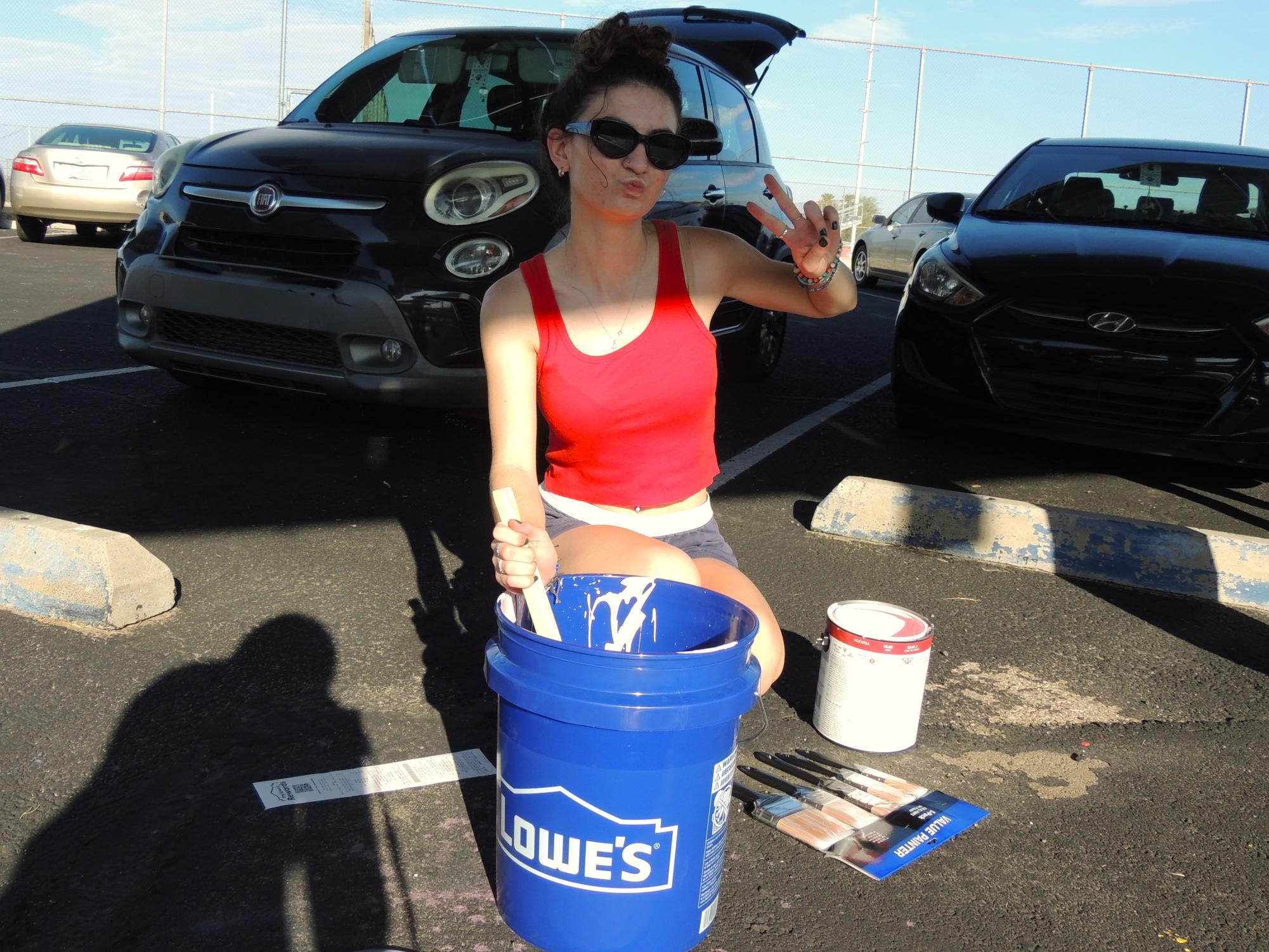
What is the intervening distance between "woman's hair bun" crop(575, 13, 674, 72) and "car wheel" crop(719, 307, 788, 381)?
3.70m

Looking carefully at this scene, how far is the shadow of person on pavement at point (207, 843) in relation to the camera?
1982mm

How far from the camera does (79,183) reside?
12.7 m

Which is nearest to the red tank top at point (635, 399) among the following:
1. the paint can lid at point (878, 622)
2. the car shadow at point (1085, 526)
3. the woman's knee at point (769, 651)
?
the woman's knee at point (769, 651)

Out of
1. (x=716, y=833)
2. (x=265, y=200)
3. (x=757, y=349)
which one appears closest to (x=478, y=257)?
(x=265, y=200)

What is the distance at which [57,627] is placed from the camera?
10.2 feet

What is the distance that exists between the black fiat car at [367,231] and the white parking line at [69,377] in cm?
93

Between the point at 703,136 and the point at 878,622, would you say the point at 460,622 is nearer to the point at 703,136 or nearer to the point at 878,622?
the point at 878,622

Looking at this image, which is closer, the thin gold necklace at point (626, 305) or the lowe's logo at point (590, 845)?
the lowe's logo at point (590, 845)

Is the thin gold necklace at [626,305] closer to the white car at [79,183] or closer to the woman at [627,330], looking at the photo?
the woman at [627,330]

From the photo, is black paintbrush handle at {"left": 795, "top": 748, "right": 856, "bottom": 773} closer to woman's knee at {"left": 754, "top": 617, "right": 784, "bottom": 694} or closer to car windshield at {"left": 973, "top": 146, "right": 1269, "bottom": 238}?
woman's knee at {"left": 754, "top": 617, "right": 784, "bottom": 694}

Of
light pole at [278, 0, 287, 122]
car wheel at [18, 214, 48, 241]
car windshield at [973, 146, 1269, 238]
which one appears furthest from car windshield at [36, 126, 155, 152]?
car windshield at [973, 146, 1269, 238]

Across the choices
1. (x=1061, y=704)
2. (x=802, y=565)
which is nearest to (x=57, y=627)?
(x=802, y=565)

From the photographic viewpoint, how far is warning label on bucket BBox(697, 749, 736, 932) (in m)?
1.89

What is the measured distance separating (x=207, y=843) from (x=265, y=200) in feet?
10.0
